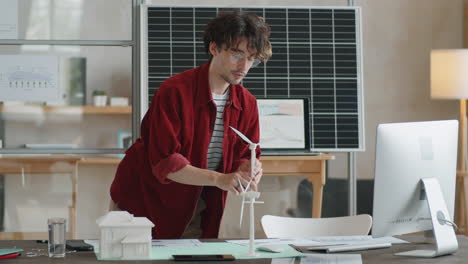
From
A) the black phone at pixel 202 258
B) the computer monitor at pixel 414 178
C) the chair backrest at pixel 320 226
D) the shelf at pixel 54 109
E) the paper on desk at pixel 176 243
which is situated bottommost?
the chair backrest at pixel 320 226

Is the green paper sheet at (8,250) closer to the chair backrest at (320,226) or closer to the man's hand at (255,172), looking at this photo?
the man's hand at (255,172)

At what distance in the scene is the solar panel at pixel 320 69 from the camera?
439cm

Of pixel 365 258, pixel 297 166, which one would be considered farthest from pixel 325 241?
pixel 297 166

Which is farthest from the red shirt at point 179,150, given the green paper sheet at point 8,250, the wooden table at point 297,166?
the wooden table at point 297,166

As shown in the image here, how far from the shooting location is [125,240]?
2.06 meters

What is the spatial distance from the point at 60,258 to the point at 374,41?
325cm

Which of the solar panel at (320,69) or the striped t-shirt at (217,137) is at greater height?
A: the solar panel at (320,69)

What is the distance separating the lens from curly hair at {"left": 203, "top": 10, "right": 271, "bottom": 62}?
2.44 m

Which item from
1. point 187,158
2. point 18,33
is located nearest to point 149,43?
point 18,33

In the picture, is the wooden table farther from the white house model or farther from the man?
the white house model

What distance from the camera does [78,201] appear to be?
4.36 m

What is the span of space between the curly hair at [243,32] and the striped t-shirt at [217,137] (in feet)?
0.68

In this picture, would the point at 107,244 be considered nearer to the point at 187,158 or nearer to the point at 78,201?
the point at 187,158

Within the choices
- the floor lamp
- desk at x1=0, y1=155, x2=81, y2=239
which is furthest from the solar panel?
desk at x1=0, y1=155, x2=81, y2=239
